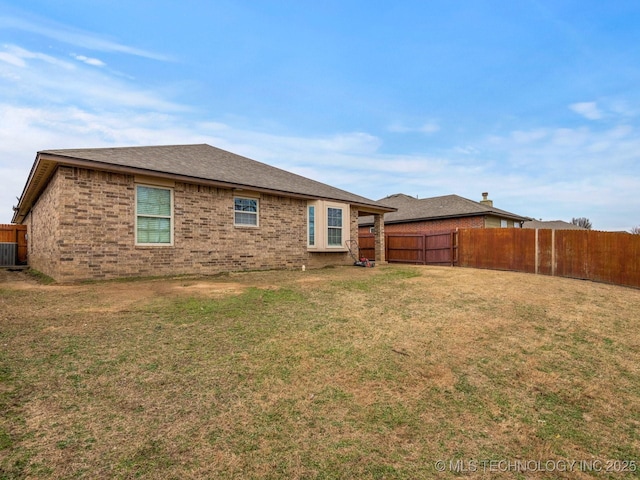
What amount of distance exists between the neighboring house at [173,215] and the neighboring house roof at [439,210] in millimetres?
9493

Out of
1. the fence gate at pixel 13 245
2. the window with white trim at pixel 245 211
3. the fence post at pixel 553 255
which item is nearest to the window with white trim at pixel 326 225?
the window with white trim at pixel 245 211

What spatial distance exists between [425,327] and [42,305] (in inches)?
276

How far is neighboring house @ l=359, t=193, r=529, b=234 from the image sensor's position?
21188 mm

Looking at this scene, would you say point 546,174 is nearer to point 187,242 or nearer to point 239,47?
point 239,47

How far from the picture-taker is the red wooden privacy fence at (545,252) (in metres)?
12.0

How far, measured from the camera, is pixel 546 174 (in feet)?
76.4

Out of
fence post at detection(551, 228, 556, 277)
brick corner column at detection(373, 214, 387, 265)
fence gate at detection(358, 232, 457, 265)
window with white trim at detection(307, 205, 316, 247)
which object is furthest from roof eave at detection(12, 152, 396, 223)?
fence post at detection(551, 228, 556, 277)

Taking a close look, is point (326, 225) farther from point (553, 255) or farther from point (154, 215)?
point (553, 255)

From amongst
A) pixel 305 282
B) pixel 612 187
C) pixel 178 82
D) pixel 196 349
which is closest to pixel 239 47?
pixel 178 82

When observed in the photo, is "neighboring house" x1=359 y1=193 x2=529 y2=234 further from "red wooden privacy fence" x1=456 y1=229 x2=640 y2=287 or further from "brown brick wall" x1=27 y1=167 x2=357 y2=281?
"brown brick wall" x1=27 y1=167 x2=357 y2=281

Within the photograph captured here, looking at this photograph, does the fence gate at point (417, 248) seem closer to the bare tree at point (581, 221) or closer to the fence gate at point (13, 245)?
the fence gate at point (13, 245)

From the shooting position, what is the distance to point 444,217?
21.9m

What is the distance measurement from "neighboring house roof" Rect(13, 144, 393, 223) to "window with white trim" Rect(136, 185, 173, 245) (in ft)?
A: 2.18

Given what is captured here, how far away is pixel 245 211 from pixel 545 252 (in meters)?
11.8
